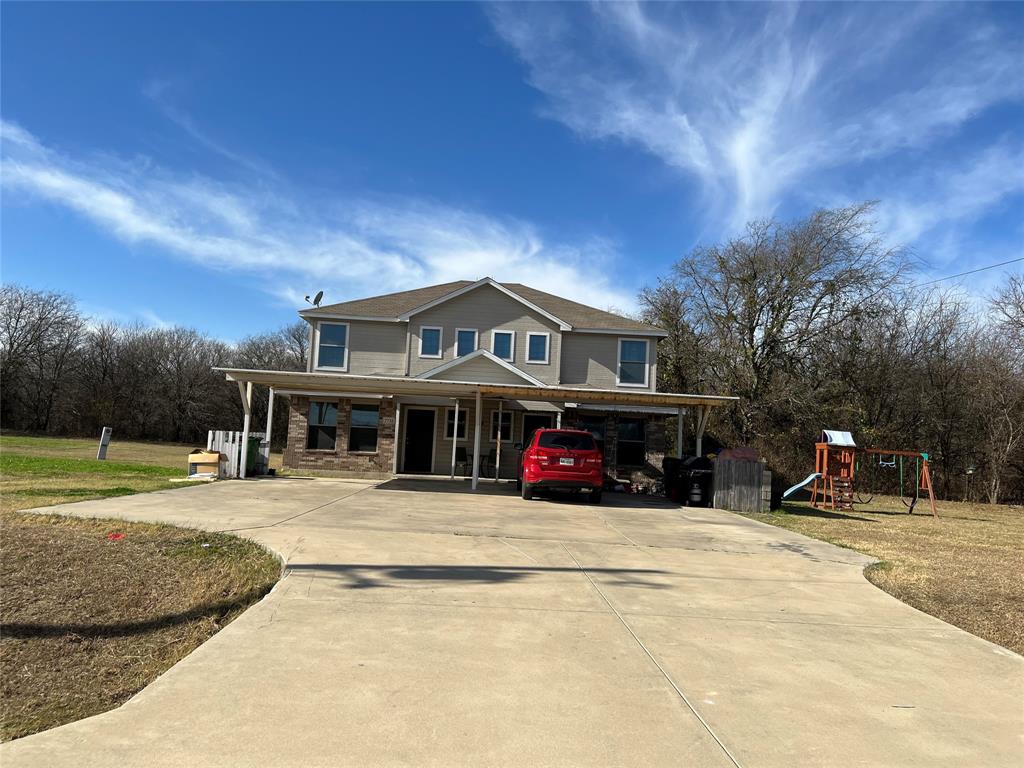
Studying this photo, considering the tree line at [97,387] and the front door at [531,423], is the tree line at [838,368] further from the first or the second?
the tree line at [97,387]

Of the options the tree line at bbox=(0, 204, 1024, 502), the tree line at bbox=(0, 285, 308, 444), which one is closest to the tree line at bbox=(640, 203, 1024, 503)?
the tree line at bbox=(0, 204, 1024, 502)

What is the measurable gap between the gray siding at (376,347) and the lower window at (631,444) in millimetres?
7964

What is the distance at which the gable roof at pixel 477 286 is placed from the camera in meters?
23.4

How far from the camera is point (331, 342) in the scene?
23750 millimetres

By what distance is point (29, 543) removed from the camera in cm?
745

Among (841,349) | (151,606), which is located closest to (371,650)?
(151,606)

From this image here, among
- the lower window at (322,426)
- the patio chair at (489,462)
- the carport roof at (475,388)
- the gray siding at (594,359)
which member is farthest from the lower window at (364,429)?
the gray siding at (594,359)

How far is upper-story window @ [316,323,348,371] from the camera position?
23.7m

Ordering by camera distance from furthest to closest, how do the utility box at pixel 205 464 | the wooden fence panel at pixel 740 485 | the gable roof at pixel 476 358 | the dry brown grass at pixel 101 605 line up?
the gable roof at pixel 476 358
the utility box at pixel 205 464
the wooden fence panel at pixel 740 485
the dry brown grass at pixel 101 605

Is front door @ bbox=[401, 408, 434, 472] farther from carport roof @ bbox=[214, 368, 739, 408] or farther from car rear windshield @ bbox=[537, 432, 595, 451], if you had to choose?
car rear windshield @ bbox=[537, 432, 595, 451]

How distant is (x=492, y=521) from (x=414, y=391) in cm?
970

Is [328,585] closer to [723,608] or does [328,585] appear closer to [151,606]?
[151,606]

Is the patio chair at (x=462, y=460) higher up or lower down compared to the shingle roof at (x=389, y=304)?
lower down

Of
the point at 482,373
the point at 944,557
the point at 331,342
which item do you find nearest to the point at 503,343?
the point at 482,373
